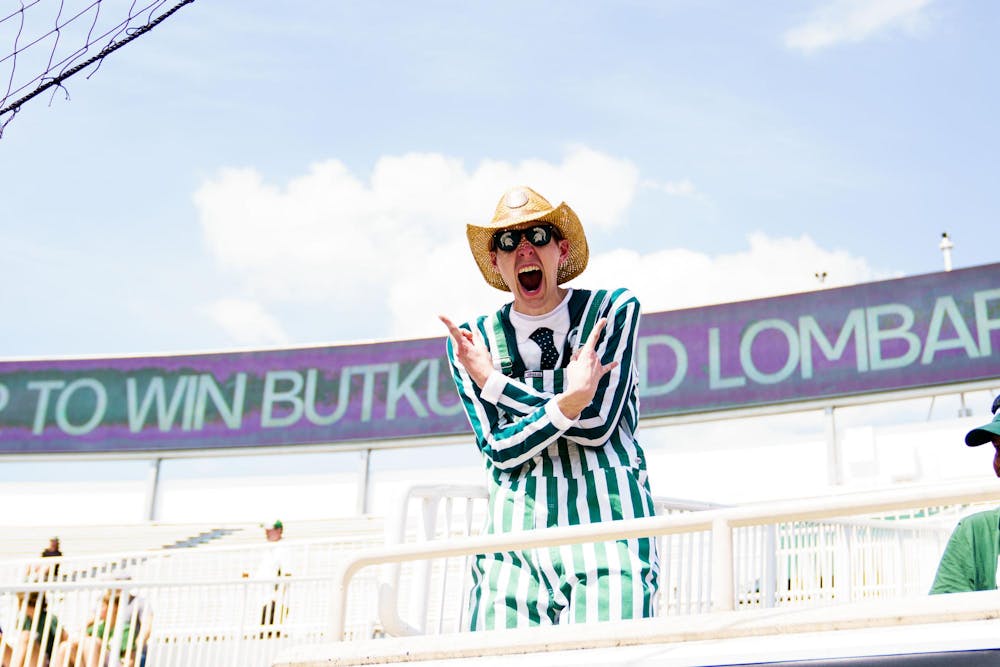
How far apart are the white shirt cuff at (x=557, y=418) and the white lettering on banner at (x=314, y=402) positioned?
2390cm

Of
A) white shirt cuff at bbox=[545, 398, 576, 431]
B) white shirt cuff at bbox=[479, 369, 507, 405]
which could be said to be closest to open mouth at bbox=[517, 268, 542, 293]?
white shirt cuff at bbox=[479, 369, 507, 405]

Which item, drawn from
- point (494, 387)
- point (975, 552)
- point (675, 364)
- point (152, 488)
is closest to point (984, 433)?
point (975, 552)

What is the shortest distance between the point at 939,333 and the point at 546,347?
19459 millimetres

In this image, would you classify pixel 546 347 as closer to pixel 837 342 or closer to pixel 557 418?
pixel 557 418

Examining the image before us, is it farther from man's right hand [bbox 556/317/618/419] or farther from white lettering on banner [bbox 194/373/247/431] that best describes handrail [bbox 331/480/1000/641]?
white lettering on banner [bbox 194/373/247/431]

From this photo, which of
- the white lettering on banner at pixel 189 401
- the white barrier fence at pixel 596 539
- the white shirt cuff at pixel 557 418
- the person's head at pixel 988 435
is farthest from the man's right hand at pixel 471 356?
the white lettering on banner at pixel 189 401

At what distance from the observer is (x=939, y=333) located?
→ 70.5 ft

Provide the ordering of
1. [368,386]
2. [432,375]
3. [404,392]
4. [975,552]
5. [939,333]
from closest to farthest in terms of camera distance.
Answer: [975,552] → [939,333] → [432,375] → [404,392] → [368,386]

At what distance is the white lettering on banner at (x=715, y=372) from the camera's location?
23038mm

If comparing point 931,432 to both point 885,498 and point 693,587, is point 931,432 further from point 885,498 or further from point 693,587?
point 885,498

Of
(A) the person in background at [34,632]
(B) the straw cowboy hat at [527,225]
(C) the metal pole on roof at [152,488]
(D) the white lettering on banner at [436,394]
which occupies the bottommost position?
(A) the person in background at [34,632]

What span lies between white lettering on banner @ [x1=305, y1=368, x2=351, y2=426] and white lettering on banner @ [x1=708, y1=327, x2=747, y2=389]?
8.40 metres

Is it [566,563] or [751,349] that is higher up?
[751,349]

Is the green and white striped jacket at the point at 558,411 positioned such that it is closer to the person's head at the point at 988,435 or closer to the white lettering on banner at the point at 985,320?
the person's head at the point at 988,435
